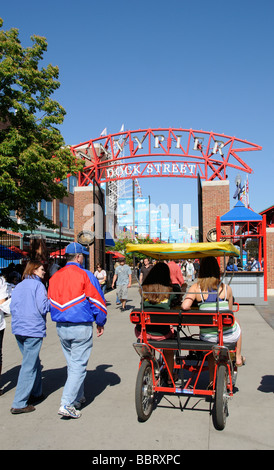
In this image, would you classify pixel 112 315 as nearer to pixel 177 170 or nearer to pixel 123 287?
pixel 123 287

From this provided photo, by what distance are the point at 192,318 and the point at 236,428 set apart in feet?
3.79

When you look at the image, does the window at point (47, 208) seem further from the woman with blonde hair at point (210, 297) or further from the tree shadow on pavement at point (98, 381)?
the woman with blonde hair at point (210, 297)

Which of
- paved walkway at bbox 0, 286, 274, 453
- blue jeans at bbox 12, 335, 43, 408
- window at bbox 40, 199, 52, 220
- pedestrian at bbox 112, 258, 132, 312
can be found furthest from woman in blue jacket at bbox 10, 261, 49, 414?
window at bbox 40, 199, 52, 220

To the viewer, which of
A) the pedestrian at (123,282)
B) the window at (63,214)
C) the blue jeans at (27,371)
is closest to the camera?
the blue jeans at (27,371)

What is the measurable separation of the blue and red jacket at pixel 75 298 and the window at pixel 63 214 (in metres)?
37.2

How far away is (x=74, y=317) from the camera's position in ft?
15.2

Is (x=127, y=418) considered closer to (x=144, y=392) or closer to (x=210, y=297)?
(x=144, y=392)

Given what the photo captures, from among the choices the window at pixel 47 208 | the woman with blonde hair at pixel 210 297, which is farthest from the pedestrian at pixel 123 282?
the window at pixel 47 208

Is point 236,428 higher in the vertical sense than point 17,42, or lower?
lower

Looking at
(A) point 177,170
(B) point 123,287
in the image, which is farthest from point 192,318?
(A) point 177,170

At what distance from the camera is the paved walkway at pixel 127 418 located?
3936mm

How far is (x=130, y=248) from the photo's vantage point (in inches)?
204

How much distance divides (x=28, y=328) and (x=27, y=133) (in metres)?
12.1

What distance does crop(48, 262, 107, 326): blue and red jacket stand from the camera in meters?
4.66
